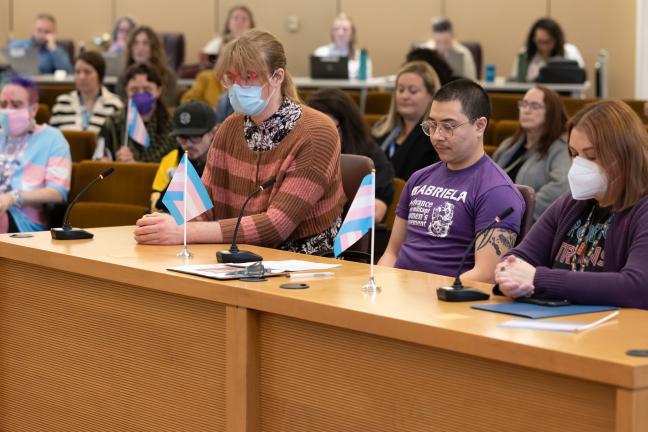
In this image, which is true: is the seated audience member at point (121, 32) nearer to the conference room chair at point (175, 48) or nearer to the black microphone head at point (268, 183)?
the conference room chair at point (175, 48)

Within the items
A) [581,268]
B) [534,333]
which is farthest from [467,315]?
[581,268]

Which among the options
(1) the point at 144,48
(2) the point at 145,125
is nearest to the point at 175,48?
(1) the point at 144,48

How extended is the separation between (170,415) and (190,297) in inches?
13.4

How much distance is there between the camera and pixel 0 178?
17.2ft

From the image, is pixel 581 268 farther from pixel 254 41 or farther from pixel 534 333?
pixel 254 41

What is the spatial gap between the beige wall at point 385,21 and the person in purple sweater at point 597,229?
7659mm

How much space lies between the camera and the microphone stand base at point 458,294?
2621 mm

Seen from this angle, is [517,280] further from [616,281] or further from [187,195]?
[187,195]

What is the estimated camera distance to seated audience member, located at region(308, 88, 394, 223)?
16.3 ft

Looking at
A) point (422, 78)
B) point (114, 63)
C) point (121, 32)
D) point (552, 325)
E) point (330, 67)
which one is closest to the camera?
point (552, 325)

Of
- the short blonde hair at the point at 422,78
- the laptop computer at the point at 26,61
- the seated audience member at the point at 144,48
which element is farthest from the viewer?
the laptop computer at the point at 26,61

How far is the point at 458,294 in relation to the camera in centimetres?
263

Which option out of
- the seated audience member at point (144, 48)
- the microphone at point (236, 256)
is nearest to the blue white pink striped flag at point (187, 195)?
the microphone at point (236, 256)

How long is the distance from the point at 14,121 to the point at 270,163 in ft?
6.24
